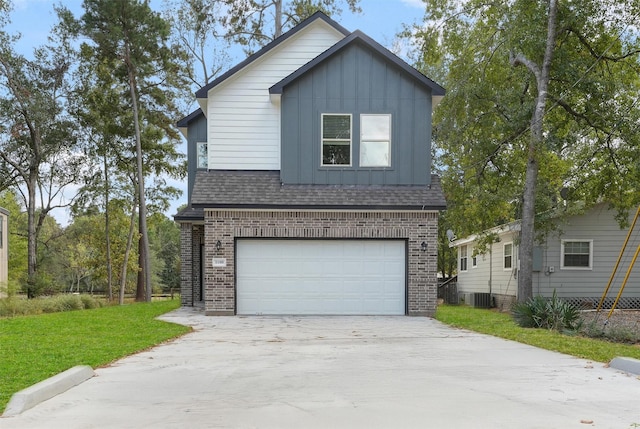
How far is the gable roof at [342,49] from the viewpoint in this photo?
1422 cm

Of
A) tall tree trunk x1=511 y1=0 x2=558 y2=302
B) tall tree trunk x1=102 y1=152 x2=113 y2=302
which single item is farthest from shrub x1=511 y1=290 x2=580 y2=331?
tall tree trunk x1=102 y1=152 x2=113 y2=302

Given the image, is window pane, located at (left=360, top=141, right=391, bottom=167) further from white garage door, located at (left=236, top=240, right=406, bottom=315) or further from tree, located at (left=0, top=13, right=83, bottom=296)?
tree, located at (left=0, top=13, right=83, bottom=296)

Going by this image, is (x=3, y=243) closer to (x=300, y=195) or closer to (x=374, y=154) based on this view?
(x=300, y=195)

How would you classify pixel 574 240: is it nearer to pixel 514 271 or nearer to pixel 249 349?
pixel 514 271

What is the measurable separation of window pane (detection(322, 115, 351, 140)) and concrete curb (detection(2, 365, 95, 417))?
9.40 metres


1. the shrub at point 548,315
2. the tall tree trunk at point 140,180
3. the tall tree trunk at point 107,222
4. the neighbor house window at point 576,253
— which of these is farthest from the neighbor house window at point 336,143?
the tall tree trunk at point 107,222

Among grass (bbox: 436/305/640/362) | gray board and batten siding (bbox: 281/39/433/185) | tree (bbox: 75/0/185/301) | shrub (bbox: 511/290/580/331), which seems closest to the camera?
grass (bbox: 436/305/640/362)

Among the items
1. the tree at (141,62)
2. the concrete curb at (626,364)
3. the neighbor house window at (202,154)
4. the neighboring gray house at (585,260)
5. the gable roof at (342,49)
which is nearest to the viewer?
the concrete curb at (626,364)

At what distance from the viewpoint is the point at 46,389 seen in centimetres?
546

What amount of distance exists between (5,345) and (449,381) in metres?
7.21

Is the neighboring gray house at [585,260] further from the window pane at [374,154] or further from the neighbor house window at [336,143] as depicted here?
the neighbor house window at [336,143]

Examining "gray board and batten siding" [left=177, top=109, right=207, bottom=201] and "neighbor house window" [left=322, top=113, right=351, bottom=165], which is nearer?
"neighbor house window" [left=322, top=113, right=351, bottom=165]

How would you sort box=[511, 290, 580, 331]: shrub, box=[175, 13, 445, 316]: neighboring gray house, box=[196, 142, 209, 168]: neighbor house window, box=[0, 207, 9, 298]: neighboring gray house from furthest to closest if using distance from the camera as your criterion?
box=[0, 207, 9, 298]: neighboring gray house < box=[196, 142, 209, 168]: neighbor house window < box=[175, 13, 445, 316]: neighboring gray house < box=[511, 290, 580, 331]: shrub

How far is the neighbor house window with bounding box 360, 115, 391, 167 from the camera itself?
14.5m
